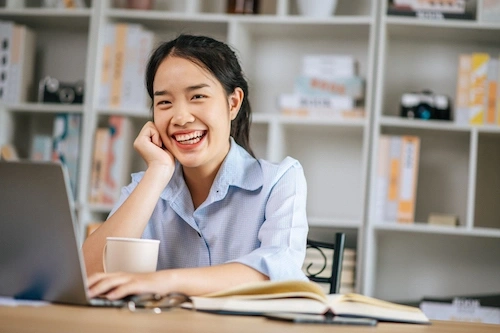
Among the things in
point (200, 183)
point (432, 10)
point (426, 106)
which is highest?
point (432, 10)

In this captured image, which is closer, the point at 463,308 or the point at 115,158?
the point at 463,308

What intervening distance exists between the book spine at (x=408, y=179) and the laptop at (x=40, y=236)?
2.14m

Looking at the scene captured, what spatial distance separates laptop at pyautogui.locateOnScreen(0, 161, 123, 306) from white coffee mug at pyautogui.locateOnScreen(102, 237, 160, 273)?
0.17 m

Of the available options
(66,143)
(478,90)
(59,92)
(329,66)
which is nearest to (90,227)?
(66,143)

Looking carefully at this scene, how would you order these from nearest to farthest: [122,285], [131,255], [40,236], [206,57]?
Answer: [40,236] < [122,285] < [131,255] < [206,57]

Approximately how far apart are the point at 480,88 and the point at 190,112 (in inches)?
64.8

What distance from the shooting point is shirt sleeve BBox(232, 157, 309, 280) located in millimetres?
1351

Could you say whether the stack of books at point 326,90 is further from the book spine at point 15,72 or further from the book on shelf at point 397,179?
the book spine at point 15,72

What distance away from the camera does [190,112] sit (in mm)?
1717

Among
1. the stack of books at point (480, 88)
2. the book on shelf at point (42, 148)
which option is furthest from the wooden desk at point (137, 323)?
the book on shelf at point (42, 148)

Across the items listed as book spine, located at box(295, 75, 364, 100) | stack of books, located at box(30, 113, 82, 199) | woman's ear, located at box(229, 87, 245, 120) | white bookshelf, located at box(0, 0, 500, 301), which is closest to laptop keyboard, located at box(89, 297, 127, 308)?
woman's ear, located at box(229, 87, 245, 120)

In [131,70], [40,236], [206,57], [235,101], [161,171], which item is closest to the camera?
[40,236]

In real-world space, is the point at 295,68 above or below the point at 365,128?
above

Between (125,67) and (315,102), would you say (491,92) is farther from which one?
(125,67)
